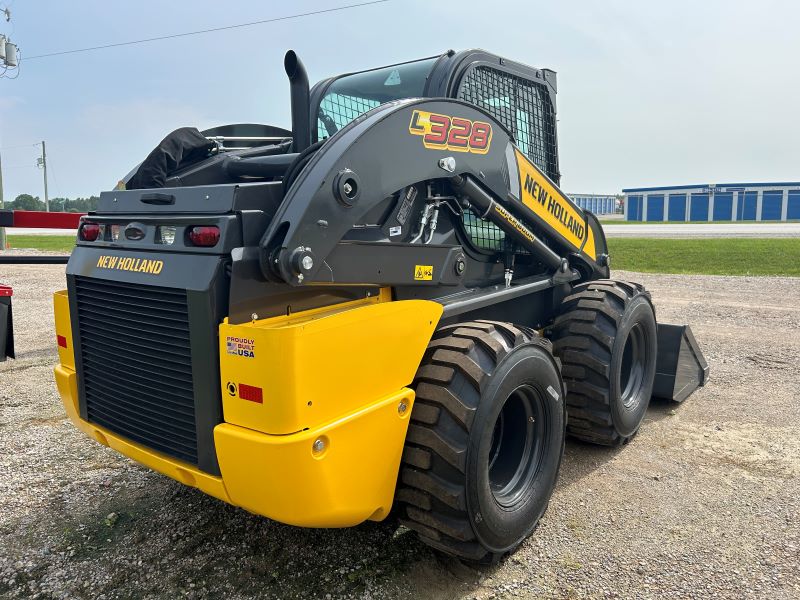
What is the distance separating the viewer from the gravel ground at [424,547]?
2834 mm

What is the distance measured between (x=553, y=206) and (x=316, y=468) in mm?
2567

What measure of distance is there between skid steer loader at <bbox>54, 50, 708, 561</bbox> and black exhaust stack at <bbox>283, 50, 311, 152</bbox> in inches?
0.4

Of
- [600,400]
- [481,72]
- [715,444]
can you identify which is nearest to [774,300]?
[715,444]

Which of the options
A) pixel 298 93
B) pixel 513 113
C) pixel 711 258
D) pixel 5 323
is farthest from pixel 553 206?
pixel 711 258

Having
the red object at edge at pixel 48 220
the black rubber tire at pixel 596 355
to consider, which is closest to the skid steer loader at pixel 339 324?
the black rubber tire at pixel 596 355

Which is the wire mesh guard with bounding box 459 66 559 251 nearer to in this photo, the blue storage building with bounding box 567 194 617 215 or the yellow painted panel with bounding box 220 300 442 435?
the yellow painted panel with bounding box 220 300 442 435

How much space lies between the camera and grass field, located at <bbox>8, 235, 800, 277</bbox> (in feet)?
50.1

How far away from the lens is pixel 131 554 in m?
3.09

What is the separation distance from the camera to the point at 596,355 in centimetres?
404

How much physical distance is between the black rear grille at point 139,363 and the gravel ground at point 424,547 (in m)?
0.69

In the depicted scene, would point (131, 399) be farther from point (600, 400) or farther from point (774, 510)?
point (774, 510)

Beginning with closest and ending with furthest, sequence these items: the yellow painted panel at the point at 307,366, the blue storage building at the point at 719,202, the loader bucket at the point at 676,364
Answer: the yellow painted panel at the point at 307,366
the loader bucket at the point at 676,364
the blue storage building at the point at 719,202

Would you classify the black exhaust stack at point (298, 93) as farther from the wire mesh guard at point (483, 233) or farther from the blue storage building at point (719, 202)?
the blue storage building at point (719, 202)

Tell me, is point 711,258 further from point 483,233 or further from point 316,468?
point 316,468
